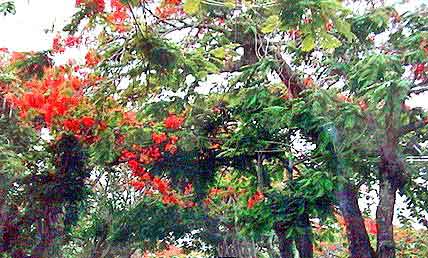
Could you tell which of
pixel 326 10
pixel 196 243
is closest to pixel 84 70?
pixel 326 10

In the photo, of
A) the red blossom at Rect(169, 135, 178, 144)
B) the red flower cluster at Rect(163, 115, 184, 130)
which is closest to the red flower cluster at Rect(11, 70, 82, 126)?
the red flower cluster at Rect(163, 115, 184, 130)

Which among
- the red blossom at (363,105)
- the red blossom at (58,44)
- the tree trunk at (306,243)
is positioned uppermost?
the red blossom at (58,44)

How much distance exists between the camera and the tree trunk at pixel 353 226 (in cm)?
706

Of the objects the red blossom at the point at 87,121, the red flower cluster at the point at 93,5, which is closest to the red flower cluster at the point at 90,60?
the red blossom at the point at 87,121

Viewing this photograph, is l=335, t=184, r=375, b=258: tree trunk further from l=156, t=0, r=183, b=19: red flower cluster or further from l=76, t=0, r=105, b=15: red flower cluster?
l=76, t=0, r=105, b=15: red flower cluster

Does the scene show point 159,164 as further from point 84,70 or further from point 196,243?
point 196,243

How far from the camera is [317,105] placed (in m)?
6.61

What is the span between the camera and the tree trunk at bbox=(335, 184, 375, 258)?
23.2 feet

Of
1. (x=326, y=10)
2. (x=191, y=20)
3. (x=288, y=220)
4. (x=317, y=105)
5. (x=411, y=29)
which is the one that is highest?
(x=191, y=20)

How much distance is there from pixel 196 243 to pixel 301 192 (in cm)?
919

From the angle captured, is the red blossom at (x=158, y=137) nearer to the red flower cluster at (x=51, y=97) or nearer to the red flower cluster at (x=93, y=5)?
the red flower cluster at (x=51, y=97)

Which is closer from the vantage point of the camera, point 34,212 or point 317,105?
point 317,105

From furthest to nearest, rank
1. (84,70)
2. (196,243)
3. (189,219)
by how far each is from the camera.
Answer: (196,243)
(189,219)
(84,70)

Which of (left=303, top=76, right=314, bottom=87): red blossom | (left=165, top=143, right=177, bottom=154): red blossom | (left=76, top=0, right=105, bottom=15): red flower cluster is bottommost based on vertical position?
(left=165, top=143, right=177, bottom=154): red blossom
